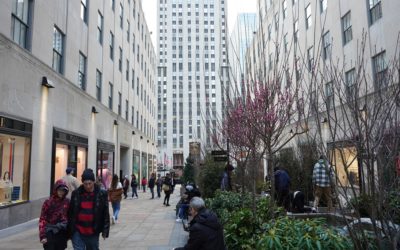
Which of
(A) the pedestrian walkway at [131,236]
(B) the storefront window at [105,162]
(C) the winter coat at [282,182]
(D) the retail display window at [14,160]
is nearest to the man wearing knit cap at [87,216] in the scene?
(A) the pedestrian walkway at [131,236]

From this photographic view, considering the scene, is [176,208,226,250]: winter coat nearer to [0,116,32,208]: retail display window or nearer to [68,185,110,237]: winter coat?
[68,185,110,237]: winter coat

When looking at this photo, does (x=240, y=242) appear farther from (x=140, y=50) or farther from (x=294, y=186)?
(x=140, y=50)

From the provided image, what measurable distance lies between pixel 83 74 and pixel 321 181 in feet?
48.7

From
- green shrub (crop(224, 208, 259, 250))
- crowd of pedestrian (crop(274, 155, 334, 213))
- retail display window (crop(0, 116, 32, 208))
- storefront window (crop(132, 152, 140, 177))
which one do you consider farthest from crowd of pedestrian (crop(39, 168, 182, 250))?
storefront window (crop(132, 152, 140, 177))

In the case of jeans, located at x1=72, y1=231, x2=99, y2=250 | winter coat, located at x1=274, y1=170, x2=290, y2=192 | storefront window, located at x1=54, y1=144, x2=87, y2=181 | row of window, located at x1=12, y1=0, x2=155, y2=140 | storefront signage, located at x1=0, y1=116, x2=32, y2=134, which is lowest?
jeans, located at x1=72, y1=231, x2=99, y2=250

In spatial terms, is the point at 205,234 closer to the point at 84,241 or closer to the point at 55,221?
the point at 84,241

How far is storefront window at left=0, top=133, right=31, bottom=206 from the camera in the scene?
12016 millimetres

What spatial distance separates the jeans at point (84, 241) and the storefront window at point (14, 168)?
726 cm

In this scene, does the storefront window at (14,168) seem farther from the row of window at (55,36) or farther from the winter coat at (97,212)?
the winter coat at (97,212)

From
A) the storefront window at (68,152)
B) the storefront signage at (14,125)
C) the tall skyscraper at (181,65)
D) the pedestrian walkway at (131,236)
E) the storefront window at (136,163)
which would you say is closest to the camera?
the pedestrian walkway at (131,236)

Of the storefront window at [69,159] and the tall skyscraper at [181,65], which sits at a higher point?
the tall skyscraper at [181,65]

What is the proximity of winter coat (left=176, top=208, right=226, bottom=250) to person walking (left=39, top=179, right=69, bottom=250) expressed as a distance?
2332 mm

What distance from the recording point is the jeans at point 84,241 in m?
5.74

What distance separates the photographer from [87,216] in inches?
224
